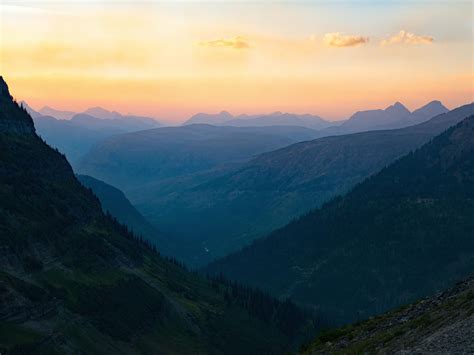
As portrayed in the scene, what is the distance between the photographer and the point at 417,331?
5653cm

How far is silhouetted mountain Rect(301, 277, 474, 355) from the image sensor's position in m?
48.5

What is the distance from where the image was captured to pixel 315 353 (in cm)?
6712

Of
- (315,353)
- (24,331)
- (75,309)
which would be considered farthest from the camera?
(75,309)

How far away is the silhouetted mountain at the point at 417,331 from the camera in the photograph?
1911 inches

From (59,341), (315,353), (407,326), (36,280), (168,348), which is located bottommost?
(168,348)

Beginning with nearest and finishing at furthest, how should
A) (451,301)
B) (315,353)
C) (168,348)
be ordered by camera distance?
(451,301), (315,353), (168,348)

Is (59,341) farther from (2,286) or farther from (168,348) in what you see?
(168,348)

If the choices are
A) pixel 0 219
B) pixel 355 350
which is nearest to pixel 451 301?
pixel 355 350

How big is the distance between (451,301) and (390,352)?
14.7 metres

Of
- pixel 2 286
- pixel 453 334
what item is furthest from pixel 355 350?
pixel 2 286

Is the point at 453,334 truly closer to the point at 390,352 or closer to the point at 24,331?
the point at 390,352

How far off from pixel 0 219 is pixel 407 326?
173480mm

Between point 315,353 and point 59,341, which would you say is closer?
point 315,353

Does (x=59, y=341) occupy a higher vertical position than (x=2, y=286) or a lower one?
lower
